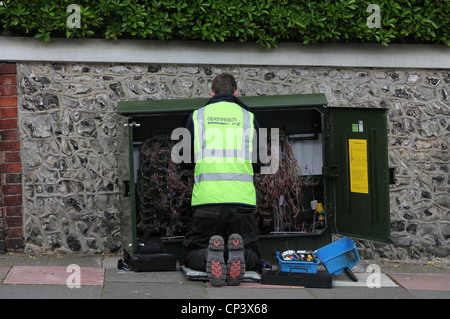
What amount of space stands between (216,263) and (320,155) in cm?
213

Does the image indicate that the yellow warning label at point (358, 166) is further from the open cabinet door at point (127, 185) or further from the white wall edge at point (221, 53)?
the open cabinet door at point (127, 185)

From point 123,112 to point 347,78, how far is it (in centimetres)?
267

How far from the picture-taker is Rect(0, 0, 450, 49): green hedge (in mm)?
7023

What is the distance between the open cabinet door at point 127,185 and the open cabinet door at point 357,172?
2005mm

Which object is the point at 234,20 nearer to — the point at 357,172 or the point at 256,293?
the point at 357,172

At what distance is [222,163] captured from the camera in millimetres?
6000

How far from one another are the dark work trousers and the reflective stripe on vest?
9 centimetres

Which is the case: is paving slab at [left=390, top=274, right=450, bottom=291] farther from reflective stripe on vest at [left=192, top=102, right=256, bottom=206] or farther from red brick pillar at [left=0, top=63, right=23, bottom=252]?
red brick pillar at [left=0, top=63, right=23, bottom=252]

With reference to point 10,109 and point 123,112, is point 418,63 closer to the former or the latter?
point 123,112

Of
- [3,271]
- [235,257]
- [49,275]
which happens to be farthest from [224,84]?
[3,271]

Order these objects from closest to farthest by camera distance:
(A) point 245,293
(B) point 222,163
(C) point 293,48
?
1. (A) point 245,293
2. (B) point 222,163
3. (C) point 293,48

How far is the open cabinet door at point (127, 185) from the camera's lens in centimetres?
608

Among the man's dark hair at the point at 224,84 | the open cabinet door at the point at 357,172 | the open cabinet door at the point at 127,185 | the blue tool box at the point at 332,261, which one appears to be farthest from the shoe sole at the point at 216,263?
the open cabinet door at the point at 357,172

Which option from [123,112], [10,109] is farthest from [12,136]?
[123,112]
